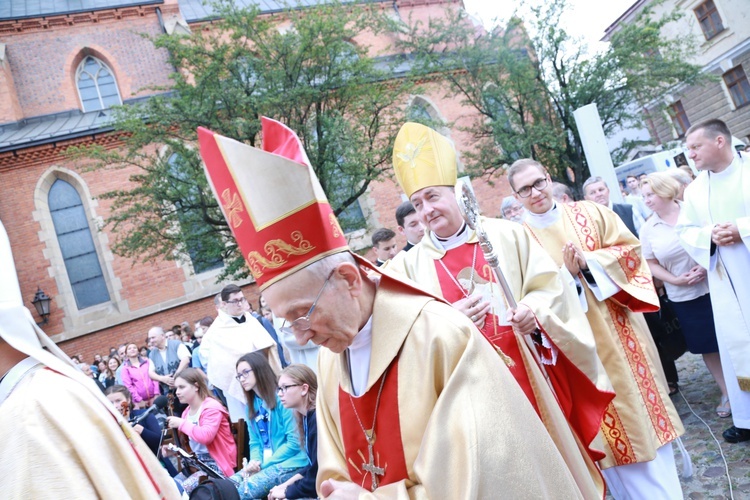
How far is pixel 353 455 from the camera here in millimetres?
2061

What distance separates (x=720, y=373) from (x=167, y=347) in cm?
791

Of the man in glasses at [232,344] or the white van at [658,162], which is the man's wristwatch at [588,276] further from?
the white van at [658,162]

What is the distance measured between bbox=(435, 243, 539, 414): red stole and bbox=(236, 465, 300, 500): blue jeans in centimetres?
218

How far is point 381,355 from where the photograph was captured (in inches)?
74.6

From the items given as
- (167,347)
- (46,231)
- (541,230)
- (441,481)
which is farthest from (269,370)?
(46,231)

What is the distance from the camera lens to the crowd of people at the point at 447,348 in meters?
1.80

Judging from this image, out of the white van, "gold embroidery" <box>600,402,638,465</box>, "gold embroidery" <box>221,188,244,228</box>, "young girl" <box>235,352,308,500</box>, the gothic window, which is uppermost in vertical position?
the gothic window

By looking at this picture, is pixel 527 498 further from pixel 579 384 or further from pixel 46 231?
pixel 46 231

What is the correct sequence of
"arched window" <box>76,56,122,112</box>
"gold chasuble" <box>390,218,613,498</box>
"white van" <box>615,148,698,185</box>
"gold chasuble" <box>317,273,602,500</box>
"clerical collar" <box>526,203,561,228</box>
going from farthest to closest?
"arched window" <box>76,56,122,112</box> < "white van" <box>615,148,698,185</box> < "clerical collar" <box>526,203,561,228</box> < "gold chasuble" <box>390,218,613,498</box> < "gold chasuble" <box>317,273,602,500</box>

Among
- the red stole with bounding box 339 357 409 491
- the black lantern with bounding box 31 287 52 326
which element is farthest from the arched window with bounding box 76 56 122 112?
the red stole with bounding box 339 357 409 491

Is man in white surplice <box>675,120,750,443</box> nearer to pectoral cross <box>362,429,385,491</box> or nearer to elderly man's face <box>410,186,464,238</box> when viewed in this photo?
elderly man's face <box>410,186,464,238</box>

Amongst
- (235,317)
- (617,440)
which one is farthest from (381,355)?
(235,317)

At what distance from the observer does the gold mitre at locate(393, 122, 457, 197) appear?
333 centimetres

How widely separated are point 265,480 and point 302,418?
55 cm
